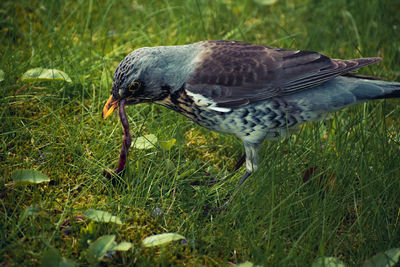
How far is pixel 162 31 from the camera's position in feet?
16.6

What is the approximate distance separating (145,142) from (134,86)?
0.46 metres

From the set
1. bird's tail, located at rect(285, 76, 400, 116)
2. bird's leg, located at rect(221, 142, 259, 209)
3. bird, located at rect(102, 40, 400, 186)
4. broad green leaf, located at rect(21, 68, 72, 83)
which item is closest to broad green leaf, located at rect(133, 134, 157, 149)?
bird, located at rect(102, 40, 400, 186)

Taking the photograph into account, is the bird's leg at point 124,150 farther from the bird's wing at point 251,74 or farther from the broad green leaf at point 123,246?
the broad green leaf at point 123,246

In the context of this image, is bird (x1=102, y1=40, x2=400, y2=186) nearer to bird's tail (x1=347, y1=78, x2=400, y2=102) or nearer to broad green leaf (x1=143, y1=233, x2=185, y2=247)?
bird's tail (x1=347, y1=78, x2=400, y2=102)

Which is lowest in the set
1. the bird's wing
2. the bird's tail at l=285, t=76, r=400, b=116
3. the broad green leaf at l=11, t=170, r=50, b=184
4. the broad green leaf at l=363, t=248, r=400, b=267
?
the broad green leaf at l=363, t=248, r=400, b=267

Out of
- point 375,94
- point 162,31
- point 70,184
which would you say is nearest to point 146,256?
point 70,184

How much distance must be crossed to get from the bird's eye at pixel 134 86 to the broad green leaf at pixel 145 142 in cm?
38

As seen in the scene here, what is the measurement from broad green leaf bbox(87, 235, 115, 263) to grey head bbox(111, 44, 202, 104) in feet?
4.04

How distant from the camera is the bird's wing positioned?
362 cm

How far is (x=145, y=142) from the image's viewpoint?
370 cm

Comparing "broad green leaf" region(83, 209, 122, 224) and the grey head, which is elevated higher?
the grey head

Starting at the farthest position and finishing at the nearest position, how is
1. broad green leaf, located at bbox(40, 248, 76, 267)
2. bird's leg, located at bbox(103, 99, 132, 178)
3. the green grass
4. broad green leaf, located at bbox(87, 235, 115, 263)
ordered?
bird's leg, located at bbox(103, 99, 132, 178)
the green grass
broad green leaf, located at bbox(87, 235, 115, 263)
broad green leaf, located at bbox(40, 248, 76, 267)

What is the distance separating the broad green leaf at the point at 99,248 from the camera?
2.70 meters

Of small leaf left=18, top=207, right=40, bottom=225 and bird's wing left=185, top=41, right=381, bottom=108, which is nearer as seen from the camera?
small leaf left=18, top=207, right=40, bottom=225
